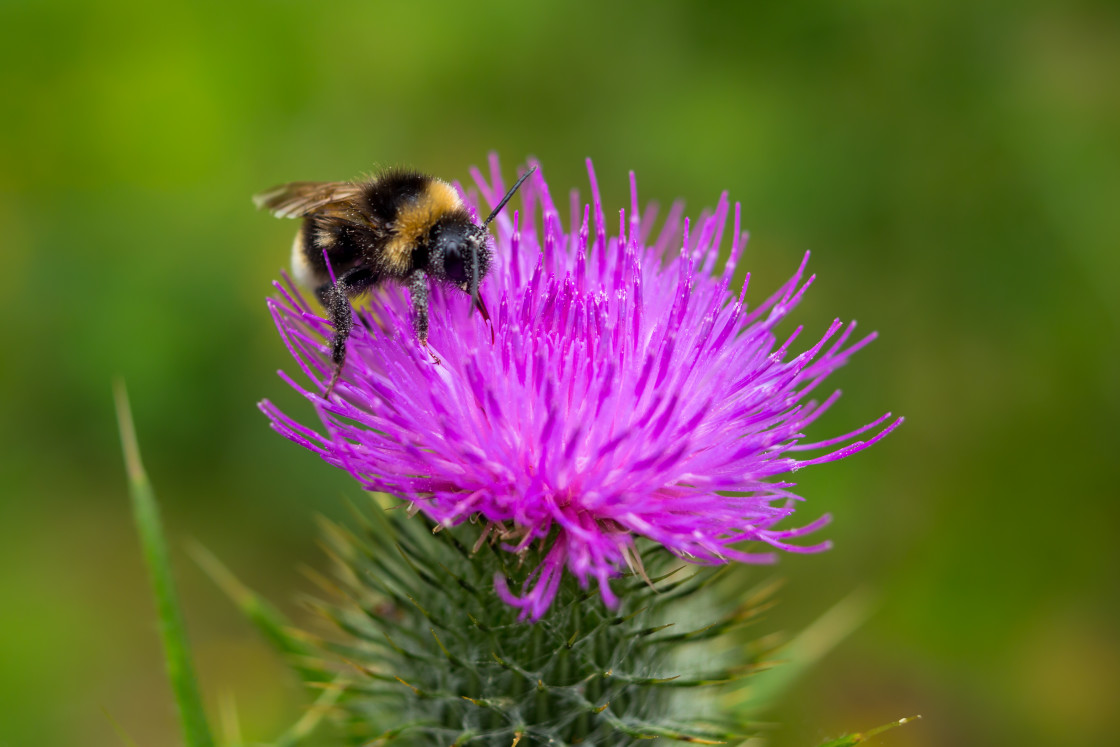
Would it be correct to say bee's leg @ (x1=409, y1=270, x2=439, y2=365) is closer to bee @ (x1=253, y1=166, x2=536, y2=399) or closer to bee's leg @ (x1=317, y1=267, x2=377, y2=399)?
bee @ (x1=253, y1=166, x2=536, y2=399)

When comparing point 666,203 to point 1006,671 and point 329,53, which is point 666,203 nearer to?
point 329,53

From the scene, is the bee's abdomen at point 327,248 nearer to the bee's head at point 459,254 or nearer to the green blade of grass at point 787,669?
the bee's head at point 459,254

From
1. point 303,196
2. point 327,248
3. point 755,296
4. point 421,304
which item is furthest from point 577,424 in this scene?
point 755,296

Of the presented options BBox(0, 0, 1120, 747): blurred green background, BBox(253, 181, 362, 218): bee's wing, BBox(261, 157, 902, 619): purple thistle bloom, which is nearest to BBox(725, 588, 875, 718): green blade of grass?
BBox(261, 157, 902, 619): purple thistle bloom

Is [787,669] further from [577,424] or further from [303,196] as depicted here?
[303,196]

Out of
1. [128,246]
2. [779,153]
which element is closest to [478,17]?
[779,153]

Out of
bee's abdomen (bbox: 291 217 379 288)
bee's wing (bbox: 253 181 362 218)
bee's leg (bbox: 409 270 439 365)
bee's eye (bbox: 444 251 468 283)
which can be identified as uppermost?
bee's wing (bbox: 253 181 362 218)

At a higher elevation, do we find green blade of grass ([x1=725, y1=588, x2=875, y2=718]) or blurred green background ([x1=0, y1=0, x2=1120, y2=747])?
blurred green background ([x1=0, y1=0, x2=1120, y2=747])
